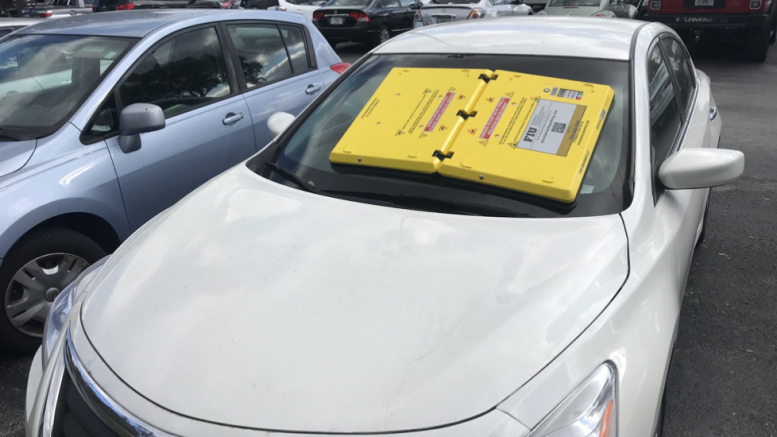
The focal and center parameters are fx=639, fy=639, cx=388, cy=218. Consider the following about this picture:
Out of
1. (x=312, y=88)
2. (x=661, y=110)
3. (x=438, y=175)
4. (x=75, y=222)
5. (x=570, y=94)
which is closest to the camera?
(x=438, y=175)

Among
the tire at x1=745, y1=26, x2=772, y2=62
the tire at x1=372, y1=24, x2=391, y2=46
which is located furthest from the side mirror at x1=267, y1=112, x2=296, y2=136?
the tire at x1=372, y1=24, x2=391, y2=46

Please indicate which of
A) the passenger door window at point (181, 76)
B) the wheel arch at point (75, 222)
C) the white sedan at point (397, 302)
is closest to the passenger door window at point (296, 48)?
the passenger door window at point (181, 76)

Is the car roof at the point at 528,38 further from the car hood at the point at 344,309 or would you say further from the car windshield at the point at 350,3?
the car windshield at the point at 350,3

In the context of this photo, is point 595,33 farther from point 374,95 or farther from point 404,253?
point 404,253

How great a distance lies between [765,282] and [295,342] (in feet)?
10.6

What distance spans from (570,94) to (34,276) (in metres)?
2.61

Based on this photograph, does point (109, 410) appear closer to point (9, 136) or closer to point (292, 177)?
point (292, 177)

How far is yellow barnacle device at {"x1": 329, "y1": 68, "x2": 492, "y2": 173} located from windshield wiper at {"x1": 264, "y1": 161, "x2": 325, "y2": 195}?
16 cm

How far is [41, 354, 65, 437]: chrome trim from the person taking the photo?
5.84ft

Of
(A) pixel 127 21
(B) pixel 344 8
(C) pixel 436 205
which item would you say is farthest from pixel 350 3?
(C) pixel 436 205

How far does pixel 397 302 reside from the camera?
177 centimetres

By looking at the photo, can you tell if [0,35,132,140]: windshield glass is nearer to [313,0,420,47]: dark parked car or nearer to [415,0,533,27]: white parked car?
[415,0,533,27]: white parked car

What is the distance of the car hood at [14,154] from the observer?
302 cm

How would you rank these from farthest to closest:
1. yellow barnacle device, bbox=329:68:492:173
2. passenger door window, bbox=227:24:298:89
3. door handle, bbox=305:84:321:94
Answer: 1. door handle, bbox=305:84:321:94
2. passenger door window, bbox=227:24:298:89
3. yellow barnacle device, bbox=329:68:492:173
